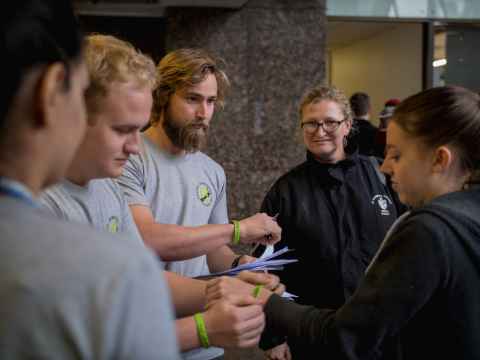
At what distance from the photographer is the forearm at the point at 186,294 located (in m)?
2.18

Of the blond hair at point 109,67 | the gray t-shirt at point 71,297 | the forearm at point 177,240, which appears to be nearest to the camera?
the gray t-shirt at point 71,297

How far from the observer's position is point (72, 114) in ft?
3.02

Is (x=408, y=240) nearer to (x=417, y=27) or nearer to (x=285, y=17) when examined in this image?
(x=285, y=17)

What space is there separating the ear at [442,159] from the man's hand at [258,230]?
2.92 feet

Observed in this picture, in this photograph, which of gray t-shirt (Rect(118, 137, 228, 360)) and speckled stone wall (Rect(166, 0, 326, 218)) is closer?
gray t-shirt (Rect(118, 137, 228, 360))

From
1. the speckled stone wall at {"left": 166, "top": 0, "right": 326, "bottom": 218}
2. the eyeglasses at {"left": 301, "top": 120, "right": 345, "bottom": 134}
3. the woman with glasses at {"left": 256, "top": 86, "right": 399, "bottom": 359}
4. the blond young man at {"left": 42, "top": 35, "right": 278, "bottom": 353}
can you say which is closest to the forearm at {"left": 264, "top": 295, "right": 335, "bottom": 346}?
the blond young man at {"left": 42, "top": 35, "right": 278, "bottom": 353}

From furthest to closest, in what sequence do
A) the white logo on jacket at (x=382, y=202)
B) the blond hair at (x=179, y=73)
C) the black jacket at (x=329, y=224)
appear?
the white logo on jacket at (x=382, y=202)
the black jacket at (x=329, y=224)
the blond hair at (x=179, y=73)

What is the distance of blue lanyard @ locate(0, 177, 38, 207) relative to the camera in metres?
0.85

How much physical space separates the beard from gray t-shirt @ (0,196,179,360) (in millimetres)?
1899

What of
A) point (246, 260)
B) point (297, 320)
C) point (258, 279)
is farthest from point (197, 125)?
point (297, 320)

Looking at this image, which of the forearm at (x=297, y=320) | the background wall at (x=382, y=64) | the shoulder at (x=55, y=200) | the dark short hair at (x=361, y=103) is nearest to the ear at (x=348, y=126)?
the forearm at (x=297, y=320)

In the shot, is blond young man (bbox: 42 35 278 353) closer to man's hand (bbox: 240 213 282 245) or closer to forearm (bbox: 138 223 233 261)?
forearm (bbox: 138 223 233 261)

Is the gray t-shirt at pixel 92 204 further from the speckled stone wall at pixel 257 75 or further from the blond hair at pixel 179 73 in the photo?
the speckled stone wall at pixel 257 75

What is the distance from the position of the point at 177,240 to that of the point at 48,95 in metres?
1.56
